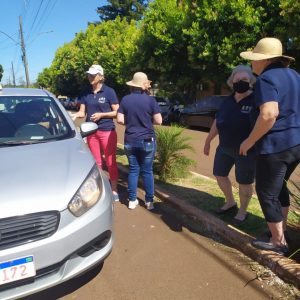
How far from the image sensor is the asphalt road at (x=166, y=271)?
3109 mm

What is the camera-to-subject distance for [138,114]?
186 inches

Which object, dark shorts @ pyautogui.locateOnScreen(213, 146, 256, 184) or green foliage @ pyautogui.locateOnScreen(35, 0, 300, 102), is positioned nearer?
dark shorts @ pyautogui.locateOnScreen(213, 146, 256, 184)

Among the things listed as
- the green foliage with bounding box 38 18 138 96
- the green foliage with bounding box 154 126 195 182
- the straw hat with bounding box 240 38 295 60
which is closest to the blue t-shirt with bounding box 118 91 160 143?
the green foliage with bounding box 154 126 195 182

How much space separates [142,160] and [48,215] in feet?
7.51

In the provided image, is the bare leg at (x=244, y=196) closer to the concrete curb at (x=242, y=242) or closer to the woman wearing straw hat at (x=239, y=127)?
the woman wearing straw hat at (x=239, y=127)

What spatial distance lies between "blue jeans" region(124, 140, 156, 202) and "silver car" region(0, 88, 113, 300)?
48.7 inches

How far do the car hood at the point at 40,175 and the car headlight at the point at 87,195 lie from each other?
5 centimetres

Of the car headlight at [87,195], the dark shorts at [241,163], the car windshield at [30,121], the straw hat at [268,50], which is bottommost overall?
the dark shorts at [241,163]

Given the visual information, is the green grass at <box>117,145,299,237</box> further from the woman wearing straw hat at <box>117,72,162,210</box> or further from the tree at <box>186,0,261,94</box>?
the tree at <box>186,0,261,94</box>

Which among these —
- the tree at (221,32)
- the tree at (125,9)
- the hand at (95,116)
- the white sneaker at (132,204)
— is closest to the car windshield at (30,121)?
the hand at (95,116)

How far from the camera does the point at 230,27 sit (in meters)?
14.7

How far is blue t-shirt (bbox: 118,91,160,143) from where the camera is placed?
473 cm

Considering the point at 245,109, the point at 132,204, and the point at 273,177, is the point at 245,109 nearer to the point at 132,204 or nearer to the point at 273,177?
the point at 273,177

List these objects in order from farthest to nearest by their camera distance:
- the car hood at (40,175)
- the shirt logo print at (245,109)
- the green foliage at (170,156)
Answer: the green foliage at (170,156), the shirt logo print at (245,109), the car hood at (40,175)
